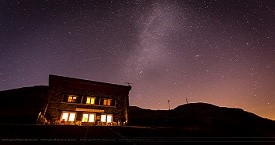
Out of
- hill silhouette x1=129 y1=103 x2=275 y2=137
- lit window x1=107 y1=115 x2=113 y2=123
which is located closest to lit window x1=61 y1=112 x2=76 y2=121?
lit window x1=107 y1=115 x2=113 y2=123

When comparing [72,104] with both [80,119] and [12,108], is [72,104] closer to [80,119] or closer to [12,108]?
[80,119]

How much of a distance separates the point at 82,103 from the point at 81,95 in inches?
47.1

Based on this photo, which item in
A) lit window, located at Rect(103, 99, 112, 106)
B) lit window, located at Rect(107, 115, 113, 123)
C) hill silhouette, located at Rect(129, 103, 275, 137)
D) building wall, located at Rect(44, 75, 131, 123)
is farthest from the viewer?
lit window, located at Rect(103, 99, 112, 106)

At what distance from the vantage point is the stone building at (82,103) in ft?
78.0

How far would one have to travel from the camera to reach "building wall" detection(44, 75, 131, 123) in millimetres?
23969

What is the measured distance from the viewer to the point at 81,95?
25922mm

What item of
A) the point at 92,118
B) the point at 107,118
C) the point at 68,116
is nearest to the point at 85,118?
the point at 92,118

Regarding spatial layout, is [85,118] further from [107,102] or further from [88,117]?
[107,102]

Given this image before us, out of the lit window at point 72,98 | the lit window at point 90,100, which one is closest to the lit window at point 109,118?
the lit window at point 90,100

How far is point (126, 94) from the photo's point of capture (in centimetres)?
2933

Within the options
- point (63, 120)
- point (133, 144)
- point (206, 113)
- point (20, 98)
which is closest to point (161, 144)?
point (133, 144)

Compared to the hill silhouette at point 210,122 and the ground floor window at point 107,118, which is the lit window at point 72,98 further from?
the hill silhouette at point 210,122

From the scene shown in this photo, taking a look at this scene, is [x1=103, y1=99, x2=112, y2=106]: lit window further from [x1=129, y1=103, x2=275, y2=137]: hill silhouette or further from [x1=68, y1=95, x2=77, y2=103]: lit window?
[x1=129, y1=103, x2=275, y2=137]: hill silhouette

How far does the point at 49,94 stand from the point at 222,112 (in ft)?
286
